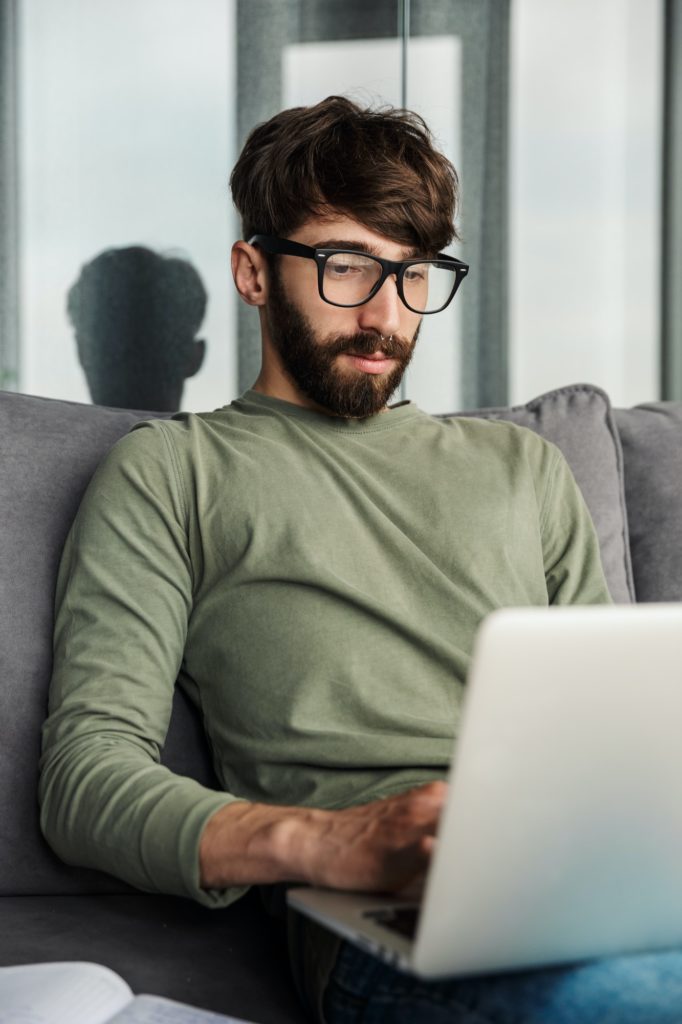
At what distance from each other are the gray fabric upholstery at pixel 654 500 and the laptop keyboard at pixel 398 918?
34.0 inches

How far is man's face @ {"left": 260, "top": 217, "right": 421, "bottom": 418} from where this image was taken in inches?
54.9

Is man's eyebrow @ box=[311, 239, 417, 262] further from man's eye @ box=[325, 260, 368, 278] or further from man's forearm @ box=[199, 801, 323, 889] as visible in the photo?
man's forearm @ box=[199, 801, 323, 889]

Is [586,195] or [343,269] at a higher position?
[586,195]

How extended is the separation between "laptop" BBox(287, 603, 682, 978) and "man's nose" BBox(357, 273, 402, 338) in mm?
772

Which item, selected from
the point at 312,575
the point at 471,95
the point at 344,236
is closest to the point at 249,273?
the point at 344,236

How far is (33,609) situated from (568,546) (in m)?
0.62

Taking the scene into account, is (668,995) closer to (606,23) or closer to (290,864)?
(290,864)

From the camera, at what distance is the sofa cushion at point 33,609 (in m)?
1.25

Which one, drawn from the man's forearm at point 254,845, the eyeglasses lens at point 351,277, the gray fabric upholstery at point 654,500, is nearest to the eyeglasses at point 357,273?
the eyeglasses lens at point 351,277

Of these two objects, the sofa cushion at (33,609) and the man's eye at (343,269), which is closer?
the sofa cushion at (33,609)

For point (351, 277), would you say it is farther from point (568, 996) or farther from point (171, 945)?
point (568, 996)

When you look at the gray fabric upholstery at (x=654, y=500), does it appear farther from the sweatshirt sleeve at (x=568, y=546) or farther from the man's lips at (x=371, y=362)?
the man's lips at (x=371, y=362)

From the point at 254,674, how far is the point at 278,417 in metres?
0.35

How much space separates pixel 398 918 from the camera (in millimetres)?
763
